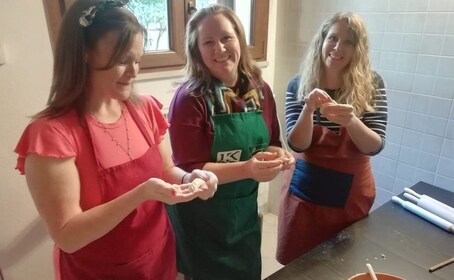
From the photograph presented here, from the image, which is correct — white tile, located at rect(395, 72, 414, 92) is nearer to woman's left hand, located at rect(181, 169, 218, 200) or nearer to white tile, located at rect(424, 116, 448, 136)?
white tile, located at rect(424, 116, 448, 136)

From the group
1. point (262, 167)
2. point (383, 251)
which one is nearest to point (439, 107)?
point (383, 251)

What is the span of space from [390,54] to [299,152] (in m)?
0.79

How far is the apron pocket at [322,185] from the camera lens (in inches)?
49.5

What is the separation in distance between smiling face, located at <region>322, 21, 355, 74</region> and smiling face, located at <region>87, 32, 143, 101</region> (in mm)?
726

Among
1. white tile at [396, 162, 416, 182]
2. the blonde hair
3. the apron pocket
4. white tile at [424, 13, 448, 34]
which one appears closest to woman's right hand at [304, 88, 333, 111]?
the blonde hair

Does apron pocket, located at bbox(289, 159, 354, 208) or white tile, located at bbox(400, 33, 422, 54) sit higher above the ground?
white tile, located at bbox(400, 33, 422, 54)

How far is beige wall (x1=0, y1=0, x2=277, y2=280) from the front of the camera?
1.21m

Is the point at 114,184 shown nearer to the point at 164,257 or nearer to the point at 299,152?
the point at 164,257

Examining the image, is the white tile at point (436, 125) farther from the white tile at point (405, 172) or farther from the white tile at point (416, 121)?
the white tile at point (405, 172)

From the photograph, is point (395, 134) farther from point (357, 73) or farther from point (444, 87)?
point (357, 73)

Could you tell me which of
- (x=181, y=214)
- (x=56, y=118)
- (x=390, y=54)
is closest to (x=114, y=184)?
(x=56, y=118)

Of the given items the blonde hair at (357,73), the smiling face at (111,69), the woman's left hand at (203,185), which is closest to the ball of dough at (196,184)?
the woman's left hand at (203,185)

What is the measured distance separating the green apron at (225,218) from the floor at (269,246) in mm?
851

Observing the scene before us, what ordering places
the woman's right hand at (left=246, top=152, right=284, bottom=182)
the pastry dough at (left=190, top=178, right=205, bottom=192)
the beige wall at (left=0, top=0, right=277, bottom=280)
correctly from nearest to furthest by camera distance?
the pastry dough at (left=190, top=178, right=205, bottom=192)
the woman's right hand at (left=246, top=152, right=284, bottom=182)
the beige wall at (left=0, top=0, right=277, bottom=280)
